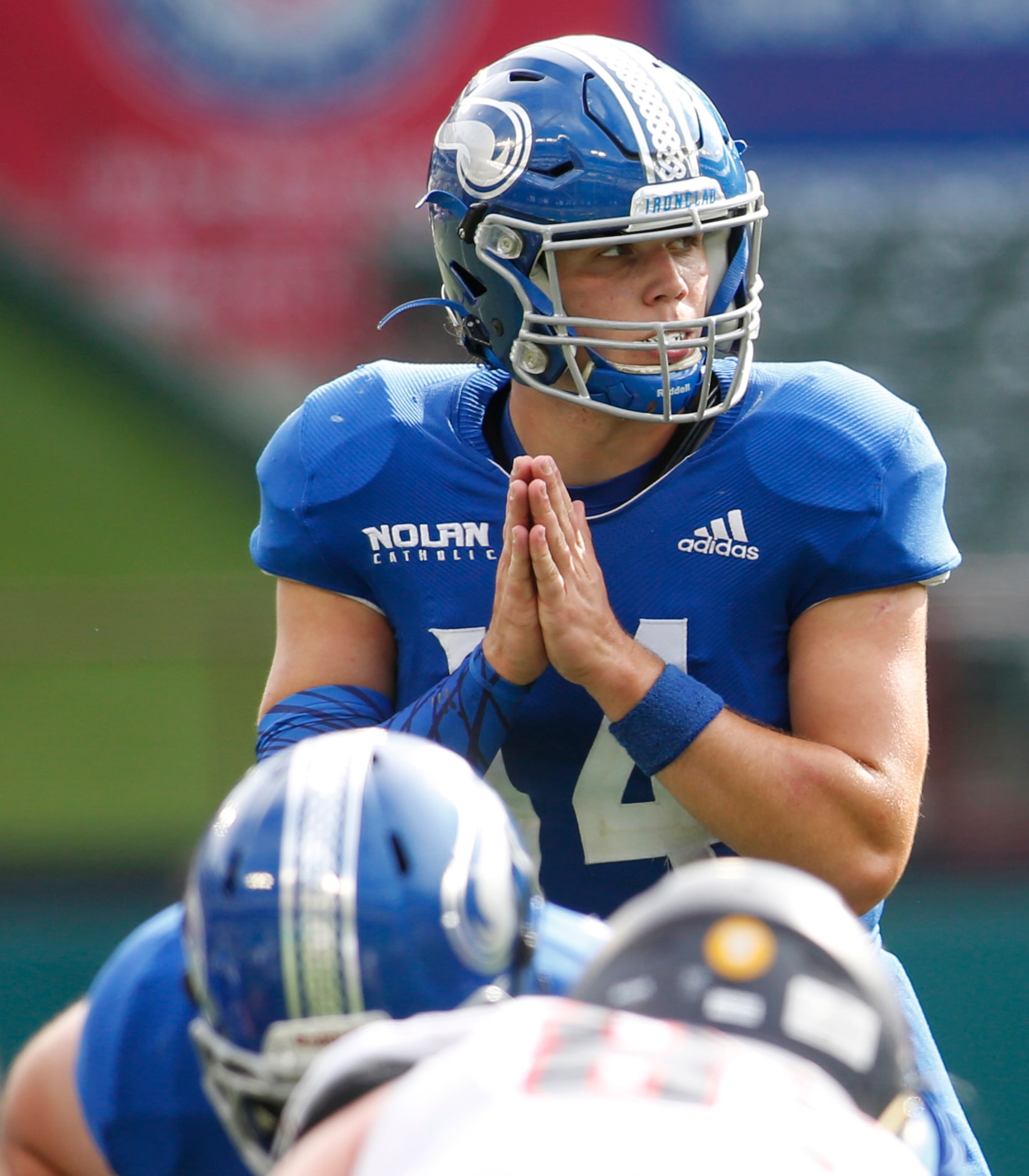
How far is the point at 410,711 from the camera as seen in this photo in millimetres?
2059

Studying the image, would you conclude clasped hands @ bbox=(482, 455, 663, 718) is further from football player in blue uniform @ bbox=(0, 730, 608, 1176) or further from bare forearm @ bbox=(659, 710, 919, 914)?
football player in blue uniform @ bbox=(0, 730, 608, 1176)

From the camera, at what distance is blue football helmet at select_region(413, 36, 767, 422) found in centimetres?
208

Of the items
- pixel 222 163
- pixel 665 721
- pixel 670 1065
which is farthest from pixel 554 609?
pixel 222 163

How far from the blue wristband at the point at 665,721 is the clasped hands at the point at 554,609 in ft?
0.05

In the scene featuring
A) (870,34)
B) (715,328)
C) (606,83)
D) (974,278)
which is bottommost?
(974,278)

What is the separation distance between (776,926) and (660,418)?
104 centimetres

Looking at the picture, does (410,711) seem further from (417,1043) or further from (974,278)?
(974,278)

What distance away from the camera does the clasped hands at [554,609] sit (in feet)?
6.34

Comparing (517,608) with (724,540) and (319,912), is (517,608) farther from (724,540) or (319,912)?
(319,912)

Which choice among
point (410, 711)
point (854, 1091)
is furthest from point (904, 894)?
point (854, 1091)

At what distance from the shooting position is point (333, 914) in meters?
1.37

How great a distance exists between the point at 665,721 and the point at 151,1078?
2.19ft

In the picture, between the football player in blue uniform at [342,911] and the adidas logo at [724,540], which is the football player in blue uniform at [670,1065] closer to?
the football player in blue uniform at [342,911]

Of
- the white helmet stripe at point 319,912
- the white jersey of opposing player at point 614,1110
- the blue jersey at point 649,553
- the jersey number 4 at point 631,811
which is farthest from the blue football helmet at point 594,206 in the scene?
the white jersey of opposing player at point 614,1110
